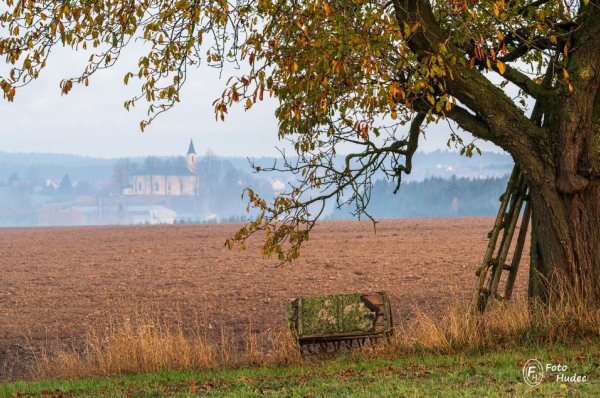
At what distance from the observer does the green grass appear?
8508 millimetres

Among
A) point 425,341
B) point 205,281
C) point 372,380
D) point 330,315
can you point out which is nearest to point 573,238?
point 425,341

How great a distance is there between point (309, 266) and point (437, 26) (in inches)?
683

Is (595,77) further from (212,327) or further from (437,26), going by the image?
(212,327)

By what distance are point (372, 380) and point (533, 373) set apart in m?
1.91

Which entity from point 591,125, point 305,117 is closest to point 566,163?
point 591,125

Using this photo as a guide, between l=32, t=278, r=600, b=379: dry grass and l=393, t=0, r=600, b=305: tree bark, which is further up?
Result: l=393, t=0, r=600, b=305: tree bark

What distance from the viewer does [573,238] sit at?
11.9 meters

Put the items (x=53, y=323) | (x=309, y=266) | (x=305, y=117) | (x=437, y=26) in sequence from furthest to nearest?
1. (x=309, y=266)
2. (x=53, y=323)
3. (x=305, y=117)
4. (x=437, y=26)

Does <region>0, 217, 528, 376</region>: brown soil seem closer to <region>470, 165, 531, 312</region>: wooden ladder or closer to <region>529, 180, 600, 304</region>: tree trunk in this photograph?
<region>470, 165, 531, 312</region>: wooden ladder

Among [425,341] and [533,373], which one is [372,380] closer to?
[533,373]

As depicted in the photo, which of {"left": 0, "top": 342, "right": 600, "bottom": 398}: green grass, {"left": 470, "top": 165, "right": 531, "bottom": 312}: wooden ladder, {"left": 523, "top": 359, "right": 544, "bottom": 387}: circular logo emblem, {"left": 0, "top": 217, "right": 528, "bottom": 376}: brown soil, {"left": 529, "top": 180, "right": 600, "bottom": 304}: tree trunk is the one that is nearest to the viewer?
{"left": 0, "top": 342, "right": 600, "bottom": 398}: green grass

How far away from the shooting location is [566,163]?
462 inches

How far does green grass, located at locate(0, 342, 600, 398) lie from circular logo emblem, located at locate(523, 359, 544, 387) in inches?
3.3

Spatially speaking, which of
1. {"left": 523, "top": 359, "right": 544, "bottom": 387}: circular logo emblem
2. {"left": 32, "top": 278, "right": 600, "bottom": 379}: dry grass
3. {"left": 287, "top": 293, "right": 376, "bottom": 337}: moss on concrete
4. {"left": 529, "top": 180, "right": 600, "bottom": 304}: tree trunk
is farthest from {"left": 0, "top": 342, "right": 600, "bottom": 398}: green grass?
{"left": 529, "top": 180, "right": 600, "bottom": 304}: tree trunk
